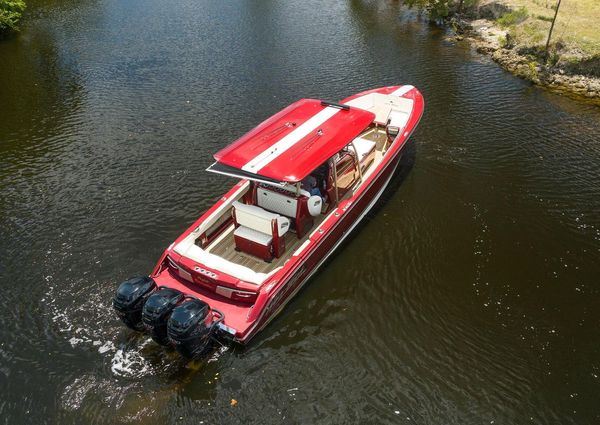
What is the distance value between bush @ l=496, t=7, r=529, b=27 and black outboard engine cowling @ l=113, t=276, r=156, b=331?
1184 inches

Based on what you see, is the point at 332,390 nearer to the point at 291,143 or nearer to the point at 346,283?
the point at 346,283

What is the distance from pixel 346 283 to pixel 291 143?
435cm

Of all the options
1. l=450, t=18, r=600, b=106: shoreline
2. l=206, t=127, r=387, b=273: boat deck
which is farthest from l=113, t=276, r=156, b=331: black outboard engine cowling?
l=450, t=18, r=600, b=106: shoreline

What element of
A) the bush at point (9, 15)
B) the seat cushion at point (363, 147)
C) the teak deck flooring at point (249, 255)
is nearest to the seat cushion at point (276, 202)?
the teak deck flooring at point (249, 255)

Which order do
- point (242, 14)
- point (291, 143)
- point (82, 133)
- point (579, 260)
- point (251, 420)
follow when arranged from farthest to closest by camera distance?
point (242, 14)
point (82, 133)
point (579, 260)
point (291, 143)
point (251, 420)

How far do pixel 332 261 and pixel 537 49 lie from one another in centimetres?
2146

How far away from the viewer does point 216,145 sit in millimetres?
18875

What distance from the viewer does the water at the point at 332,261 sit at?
9.79 metres

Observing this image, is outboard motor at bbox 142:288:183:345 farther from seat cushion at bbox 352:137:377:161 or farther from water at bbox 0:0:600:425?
seat cushion at bbox 352:137:377:161

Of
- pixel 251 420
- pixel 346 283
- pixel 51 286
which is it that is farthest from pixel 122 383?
pixel 346 283

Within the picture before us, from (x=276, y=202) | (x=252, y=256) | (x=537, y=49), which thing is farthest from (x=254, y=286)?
(x=537, y=49)

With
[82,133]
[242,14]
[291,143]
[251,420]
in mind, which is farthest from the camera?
[242,14]

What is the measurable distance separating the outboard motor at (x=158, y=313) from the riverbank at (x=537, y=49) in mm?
22655

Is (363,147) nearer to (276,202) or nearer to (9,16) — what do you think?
(276,202)
